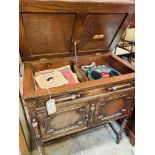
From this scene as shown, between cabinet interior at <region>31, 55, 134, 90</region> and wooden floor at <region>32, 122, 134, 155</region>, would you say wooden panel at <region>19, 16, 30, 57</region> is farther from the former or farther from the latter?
wooden floor at <region>32, 122, 134, 155</region>

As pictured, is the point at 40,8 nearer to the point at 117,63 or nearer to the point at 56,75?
the point at 56,75

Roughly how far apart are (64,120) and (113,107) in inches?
17.8

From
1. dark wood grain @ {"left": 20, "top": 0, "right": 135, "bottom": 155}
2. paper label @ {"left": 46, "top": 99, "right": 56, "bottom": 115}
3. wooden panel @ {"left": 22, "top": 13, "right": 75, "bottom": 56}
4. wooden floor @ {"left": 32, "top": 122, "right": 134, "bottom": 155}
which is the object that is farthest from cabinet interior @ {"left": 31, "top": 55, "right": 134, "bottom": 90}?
wooden floor @ {"left": 32, "top": 122, "right": 134, "bottom": 155}

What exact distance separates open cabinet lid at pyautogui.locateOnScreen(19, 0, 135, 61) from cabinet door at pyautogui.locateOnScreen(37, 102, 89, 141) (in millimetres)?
495

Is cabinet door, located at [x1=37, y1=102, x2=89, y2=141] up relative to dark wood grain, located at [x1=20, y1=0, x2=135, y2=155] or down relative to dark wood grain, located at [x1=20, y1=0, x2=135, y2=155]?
down

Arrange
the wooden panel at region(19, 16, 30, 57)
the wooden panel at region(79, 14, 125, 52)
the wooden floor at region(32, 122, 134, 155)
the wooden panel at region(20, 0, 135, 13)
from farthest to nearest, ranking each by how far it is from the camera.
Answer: the wooden floor at region(32, 122, 134, 155) → the wooden panel at region(79, 14, 125, 52) → the wooden panel at region(19, 16, 30, 57) → the wooden panel at region(20, 0, 135, 13)

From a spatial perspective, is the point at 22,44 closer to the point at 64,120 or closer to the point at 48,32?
the point at 48,32

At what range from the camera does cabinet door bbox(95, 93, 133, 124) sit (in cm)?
117

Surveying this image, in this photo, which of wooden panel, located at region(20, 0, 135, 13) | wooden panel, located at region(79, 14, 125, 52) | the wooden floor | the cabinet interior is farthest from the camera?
the wooden floor

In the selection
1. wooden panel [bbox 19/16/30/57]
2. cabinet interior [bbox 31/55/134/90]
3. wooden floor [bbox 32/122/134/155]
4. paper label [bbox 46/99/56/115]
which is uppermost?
wooden panel [bbox 19/16/30/57]

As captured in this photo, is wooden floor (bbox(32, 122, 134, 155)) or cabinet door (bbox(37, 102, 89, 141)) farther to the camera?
wooden floor (bbox(32, 122, 134, 155))

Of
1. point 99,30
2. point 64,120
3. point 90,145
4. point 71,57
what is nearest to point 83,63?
point 71,57

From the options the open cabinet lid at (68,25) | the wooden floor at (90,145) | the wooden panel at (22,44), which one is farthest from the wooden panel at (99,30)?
the wooden floor at (90,145)
